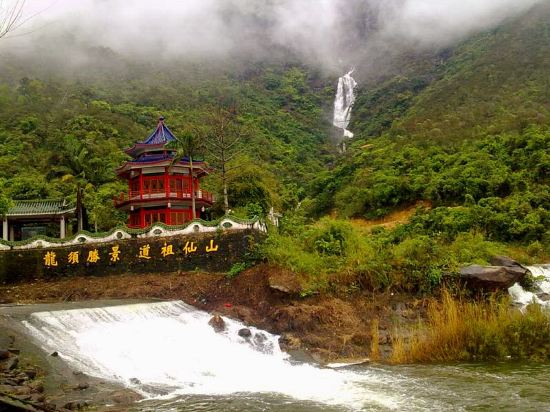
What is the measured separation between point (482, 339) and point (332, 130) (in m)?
59.7

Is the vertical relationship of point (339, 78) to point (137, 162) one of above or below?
above

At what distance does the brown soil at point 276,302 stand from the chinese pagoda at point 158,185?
668 centimetres

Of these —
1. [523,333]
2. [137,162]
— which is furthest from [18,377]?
[137,162]

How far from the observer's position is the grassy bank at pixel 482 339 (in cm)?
1234

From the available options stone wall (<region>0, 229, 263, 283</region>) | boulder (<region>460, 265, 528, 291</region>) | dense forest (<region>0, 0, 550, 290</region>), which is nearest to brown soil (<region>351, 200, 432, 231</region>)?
dense forest (<region>0, 0, 550, 290</region>)

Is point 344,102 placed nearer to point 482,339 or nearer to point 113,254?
point 113,254

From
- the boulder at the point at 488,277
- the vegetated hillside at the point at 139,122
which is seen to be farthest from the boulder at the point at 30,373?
the vegetated hillside at the point at 139,122

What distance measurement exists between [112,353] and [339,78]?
79302 millimetres

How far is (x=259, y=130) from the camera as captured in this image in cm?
5906

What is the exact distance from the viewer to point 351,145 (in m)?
60.0

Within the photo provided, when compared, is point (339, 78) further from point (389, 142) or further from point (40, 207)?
point (40, 207)

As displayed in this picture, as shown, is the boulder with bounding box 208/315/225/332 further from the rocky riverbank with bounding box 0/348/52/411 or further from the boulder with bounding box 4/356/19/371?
the boulder with bounding box 4/356/19/371

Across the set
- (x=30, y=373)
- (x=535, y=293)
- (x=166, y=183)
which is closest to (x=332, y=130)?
(x=166, y=183)

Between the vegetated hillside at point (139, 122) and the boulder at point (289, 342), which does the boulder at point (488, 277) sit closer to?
the boulder at point (289, 342)
